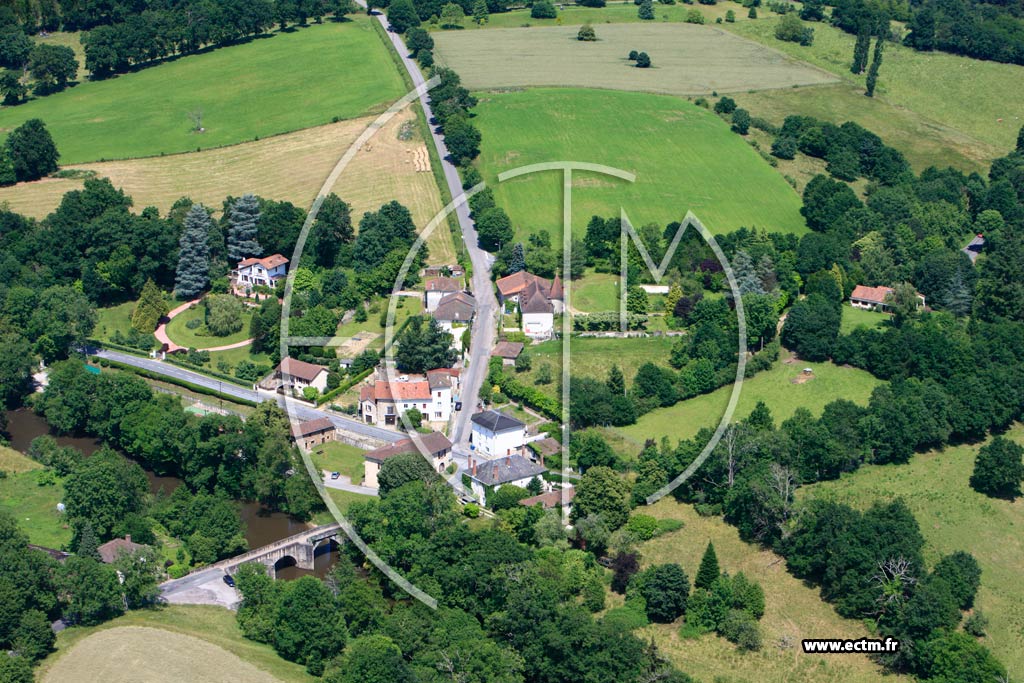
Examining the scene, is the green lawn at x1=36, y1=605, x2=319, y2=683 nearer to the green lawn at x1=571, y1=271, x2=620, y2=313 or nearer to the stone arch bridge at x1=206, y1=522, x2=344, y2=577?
the stone arch bridge at x1=206, y1=522, x2=344, y2=577

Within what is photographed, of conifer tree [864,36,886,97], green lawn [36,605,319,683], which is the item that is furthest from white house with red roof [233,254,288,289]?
conifer tree [864,36,886,97]

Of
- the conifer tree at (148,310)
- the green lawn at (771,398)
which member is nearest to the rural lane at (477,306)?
the green lawn at (771,398)

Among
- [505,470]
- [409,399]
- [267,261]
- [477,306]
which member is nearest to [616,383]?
[505,470]

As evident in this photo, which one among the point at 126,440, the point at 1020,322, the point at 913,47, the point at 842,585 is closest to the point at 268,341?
the point at 126,440

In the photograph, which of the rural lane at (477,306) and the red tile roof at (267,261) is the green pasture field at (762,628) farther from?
the red tile roof at (267,261)

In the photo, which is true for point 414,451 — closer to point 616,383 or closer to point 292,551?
point 292,551
